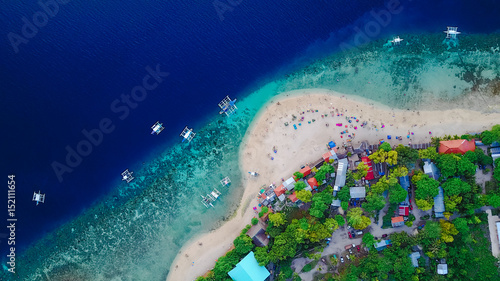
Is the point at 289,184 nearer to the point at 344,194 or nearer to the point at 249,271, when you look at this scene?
the point at 344,194

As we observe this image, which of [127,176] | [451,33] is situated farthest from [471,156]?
[127,176]

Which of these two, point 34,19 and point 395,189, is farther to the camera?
point 34,19

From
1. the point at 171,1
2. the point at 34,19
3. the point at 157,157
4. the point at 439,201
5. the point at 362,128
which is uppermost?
the point at 34,19

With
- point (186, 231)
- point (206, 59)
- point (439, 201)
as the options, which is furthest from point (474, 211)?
point (206, 59)

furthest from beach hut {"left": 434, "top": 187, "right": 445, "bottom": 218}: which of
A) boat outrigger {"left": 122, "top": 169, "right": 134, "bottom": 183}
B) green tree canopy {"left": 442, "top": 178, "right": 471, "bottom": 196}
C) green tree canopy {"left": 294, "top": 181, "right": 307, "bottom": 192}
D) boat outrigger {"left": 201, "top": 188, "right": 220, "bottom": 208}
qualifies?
boat outrigger {"left": 122, "top": 169, "right": 134, "bottom": 183}

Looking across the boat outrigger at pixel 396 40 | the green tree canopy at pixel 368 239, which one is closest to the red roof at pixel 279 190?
the green tree canopy at pixel 368 239

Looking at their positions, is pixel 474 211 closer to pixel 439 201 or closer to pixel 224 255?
pixel 439 201

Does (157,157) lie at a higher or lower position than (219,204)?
higher

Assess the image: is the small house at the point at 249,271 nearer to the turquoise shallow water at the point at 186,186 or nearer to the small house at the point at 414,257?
the turquoise shallow water at the point at 186,186
